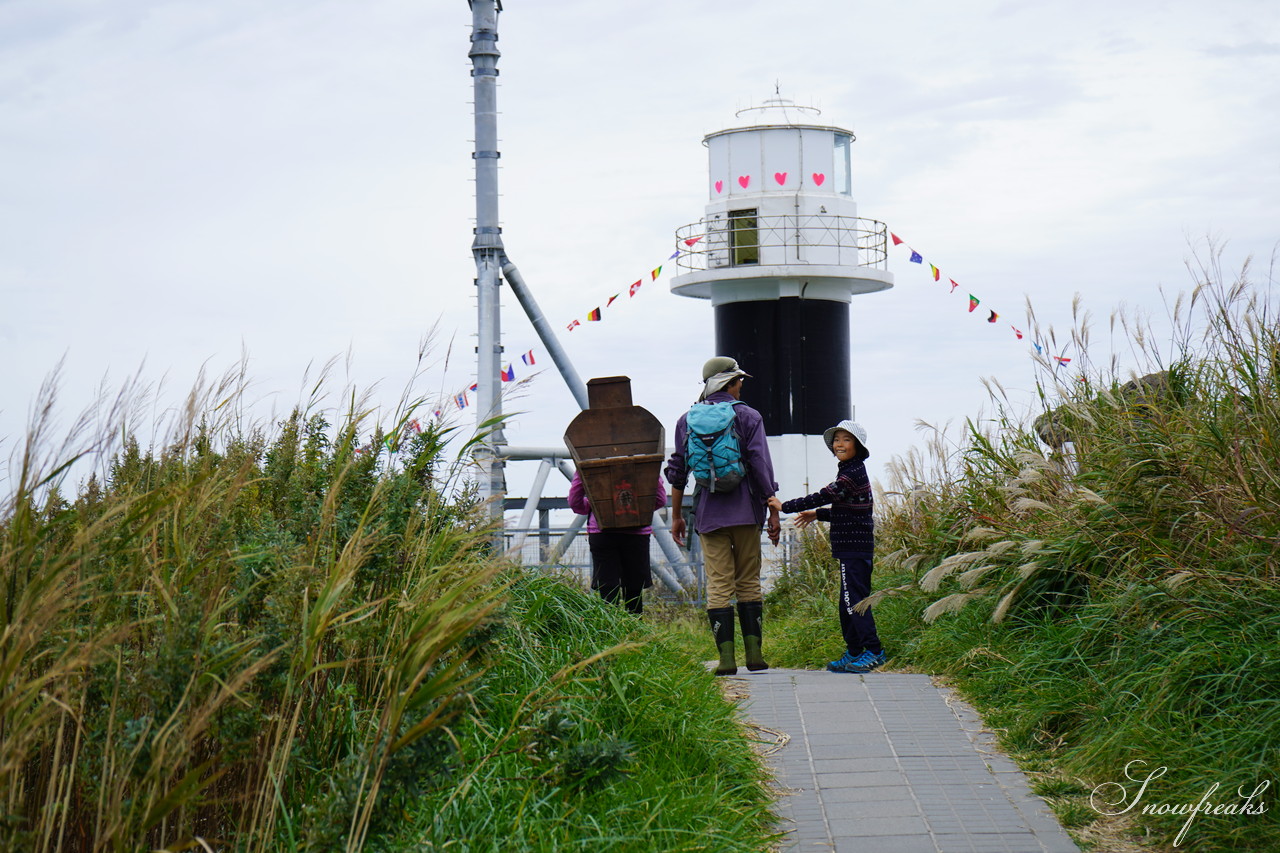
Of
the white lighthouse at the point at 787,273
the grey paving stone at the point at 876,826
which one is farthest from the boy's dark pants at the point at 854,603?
the white lighthouse at the point at 787,273

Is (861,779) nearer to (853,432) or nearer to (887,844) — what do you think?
(887,844)

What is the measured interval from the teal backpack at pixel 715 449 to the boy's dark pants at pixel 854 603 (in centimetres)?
96

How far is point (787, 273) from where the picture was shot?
2123cm

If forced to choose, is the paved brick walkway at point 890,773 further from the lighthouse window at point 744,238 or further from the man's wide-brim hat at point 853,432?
the lighthouse window at point 744,238

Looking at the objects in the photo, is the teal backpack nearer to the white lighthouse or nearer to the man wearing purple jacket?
the man wearing purple jacket

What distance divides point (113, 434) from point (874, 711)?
156 inches

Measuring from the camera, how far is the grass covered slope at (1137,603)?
450 cm

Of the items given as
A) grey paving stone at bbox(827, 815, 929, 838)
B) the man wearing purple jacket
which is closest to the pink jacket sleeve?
the man wearing purple jacket

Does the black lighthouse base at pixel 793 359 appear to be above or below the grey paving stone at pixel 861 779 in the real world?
above

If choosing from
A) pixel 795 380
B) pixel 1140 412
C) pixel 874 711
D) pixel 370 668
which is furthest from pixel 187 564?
pixel 795 380

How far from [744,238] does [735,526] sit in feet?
50.1

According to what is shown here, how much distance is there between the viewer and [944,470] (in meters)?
9.55

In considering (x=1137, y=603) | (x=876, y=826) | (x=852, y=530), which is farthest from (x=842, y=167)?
(x=876, y=826)

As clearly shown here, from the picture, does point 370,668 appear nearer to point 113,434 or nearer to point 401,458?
point 113,434
